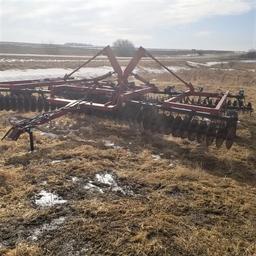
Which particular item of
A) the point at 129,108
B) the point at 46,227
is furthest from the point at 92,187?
the point at 129,108

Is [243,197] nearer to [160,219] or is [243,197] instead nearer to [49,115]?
[160,219]

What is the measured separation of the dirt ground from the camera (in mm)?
4336

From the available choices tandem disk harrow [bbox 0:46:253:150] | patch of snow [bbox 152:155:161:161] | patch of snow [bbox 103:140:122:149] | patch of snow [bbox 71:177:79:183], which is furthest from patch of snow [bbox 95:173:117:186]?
tandem disk harrow [bbox 0:46:253:150]

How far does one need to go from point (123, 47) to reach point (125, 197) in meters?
92.8

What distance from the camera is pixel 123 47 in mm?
95312

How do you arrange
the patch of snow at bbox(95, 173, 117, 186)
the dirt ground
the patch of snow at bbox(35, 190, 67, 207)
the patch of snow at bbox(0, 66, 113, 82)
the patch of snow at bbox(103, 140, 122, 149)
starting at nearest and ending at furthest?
the dirt ground → the patch of snow at bbox(35, 190, 67, 207) → the patch of snow at bbox(95, 173, 117, 186) → the patch of snow at bbox(103, 140, 122, 149) → the patch of snow at bbox(0, 66, 113, 82)

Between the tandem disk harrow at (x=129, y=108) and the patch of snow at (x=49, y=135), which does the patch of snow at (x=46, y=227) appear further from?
the patch of snow at (x=49, y=135)

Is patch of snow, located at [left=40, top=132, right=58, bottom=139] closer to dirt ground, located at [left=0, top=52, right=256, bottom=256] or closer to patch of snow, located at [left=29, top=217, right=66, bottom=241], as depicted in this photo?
dirt ground, located at [left=0, top=52, right=256, bottom=256]

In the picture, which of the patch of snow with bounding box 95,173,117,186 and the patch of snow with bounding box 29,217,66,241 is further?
the patch of snow with bounding box 95,173,117,186

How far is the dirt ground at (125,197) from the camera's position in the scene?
14.2 ft

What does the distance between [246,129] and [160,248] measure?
23.3 feet

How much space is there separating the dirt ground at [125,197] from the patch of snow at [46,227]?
0.05ft

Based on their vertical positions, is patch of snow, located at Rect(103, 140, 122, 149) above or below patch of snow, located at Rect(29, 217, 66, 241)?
above

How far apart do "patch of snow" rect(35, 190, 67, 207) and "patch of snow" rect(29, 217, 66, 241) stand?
489 millimetres
